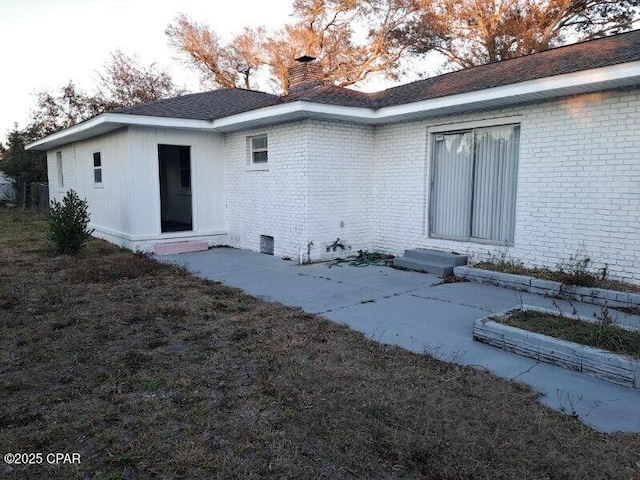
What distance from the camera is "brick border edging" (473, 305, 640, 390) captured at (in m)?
3.44

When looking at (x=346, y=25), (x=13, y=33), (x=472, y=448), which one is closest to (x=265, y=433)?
(x=472, y=448)

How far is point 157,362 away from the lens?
3900 millimetres

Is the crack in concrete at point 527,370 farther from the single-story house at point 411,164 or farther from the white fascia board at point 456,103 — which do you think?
the white fascia board at point 456,103

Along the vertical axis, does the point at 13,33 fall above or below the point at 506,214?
above

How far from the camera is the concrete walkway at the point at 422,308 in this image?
327 cm

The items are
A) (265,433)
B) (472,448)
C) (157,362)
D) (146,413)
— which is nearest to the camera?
(472,448)

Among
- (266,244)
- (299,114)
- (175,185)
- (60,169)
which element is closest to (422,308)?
(299,114)

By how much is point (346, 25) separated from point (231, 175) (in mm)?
15733

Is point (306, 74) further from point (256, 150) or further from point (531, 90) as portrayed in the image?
point (531, 90)

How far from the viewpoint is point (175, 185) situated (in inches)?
577

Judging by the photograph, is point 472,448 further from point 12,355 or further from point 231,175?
point 231,175

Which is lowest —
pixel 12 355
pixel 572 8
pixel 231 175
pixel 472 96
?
pixel 12 355

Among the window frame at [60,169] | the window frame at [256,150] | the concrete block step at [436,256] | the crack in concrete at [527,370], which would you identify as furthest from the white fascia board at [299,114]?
the window frame at [60,169]

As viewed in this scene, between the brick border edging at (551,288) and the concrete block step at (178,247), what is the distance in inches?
227
